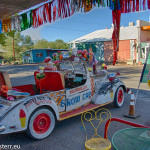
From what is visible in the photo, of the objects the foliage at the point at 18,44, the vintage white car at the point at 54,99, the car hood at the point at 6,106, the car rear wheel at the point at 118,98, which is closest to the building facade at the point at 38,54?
the foliage at the point at 18,44

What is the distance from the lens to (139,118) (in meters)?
5.27

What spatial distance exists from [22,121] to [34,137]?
538mm

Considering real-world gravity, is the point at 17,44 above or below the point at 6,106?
A: above

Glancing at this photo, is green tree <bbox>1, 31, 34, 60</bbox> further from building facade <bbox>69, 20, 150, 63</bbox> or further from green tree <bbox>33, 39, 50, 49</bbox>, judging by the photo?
building facade <bbox>69, 20, 150, 63</bbox>

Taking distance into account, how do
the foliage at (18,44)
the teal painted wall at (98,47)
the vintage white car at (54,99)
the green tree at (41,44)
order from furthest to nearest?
1. the green tree at (41,44)
2. the foliage at (18,44)
3. the teal painted wall at (98,47)
4. the vintage white car at (54,99)

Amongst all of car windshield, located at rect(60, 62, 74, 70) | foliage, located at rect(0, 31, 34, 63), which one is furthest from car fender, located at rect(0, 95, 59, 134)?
foliage, located at rect(0, 31, 34, 63)

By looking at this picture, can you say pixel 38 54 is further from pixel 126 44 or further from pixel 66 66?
pixel 66 66

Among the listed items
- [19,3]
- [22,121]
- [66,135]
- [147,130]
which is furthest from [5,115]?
[19,3]

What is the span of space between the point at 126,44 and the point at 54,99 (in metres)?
24.1

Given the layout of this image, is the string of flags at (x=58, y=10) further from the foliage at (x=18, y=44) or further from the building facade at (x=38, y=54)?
the foliage at (x=18, y=44)

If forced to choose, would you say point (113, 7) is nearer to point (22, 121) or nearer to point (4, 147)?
point (22, 121)

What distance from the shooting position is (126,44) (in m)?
26.5

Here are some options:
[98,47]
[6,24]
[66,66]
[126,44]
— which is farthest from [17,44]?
[66,66]

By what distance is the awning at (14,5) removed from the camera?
19.4 feet
